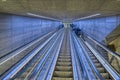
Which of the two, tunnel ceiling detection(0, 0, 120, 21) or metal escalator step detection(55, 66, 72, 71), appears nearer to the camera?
metal escalator step detection(55, 66, 72, 71)

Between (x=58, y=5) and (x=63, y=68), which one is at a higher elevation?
(x=58, y=5)

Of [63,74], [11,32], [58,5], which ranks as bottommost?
[63,74]

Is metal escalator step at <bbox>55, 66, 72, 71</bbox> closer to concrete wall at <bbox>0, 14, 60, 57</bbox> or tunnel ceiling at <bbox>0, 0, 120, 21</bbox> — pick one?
tunnel ceiling at <bbox>0, 0, 120, 21</bbox>

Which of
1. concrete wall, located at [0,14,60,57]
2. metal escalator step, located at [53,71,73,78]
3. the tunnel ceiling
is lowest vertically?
metal escalator step, located at [53,71,73,78]

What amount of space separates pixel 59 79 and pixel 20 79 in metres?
1.00

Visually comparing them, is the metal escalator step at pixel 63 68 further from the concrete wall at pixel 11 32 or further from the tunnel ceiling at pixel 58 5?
the concrete wall at pixel 11 32

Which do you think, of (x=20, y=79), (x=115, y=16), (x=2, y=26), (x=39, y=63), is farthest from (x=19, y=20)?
(x=20, y=79)

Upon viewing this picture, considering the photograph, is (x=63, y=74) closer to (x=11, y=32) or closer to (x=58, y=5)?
(x=58, y=5)

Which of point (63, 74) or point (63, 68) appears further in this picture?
point (63, 68)

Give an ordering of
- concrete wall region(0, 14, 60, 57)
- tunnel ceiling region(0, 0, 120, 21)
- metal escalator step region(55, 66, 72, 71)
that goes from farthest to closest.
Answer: concrete wall region(0, 14, 60, 57) → tunnel ceiling region(0, 0, 120, 21) → metal escalator step region(55, 66, 72, 71)

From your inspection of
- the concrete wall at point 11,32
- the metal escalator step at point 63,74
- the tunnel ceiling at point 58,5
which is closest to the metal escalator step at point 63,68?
the metal escalator step at point 63,74

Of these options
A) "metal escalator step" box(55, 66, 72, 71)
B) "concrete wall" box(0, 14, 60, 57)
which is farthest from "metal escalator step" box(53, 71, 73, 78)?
"concrete wall" box(0, 14, 60, 57)

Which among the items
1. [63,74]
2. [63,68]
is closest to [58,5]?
[63,68]

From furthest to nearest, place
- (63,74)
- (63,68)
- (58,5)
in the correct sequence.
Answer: (58,5), (63,68), (63,74)
